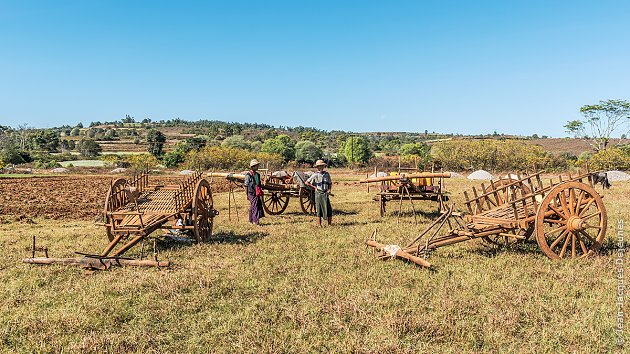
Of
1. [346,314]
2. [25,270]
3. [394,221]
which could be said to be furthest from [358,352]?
[394,221]

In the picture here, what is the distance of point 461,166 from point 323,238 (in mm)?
43073

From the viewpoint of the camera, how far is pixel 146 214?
8.31m

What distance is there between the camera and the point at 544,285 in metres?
5.98

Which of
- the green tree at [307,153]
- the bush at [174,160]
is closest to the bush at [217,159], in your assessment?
the bush at [174,160]

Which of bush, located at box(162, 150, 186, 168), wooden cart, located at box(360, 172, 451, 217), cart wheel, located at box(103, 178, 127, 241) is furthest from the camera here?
bush, located at box(162, 150, 186, 168)

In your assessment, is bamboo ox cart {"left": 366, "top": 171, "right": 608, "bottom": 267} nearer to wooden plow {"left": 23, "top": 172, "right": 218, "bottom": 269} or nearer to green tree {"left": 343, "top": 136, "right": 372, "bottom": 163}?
wooden plow {"left": 23, "top": 172, "right": 218, "bottom": 269}

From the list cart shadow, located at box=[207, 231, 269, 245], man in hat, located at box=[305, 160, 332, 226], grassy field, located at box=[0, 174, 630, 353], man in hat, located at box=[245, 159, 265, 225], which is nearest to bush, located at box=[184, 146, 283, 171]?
man in hat, located at box=[245, 159, 265, 225]

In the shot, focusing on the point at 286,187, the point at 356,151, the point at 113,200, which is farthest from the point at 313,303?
the point at 356,151

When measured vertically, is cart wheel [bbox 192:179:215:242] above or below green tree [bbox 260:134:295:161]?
below

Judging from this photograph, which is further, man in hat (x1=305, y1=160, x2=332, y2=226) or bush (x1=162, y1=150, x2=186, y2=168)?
bush (x1=162, y1=150, x2=186, y2=168)

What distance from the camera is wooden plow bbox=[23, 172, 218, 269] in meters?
7.11

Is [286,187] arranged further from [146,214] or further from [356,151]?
[356,151]

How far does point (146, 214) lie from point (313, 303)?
16.0 feet

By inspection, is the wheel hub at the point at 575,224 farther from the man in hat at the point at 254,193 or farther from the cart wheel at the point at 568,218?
the man in hat at the point at 254,193
